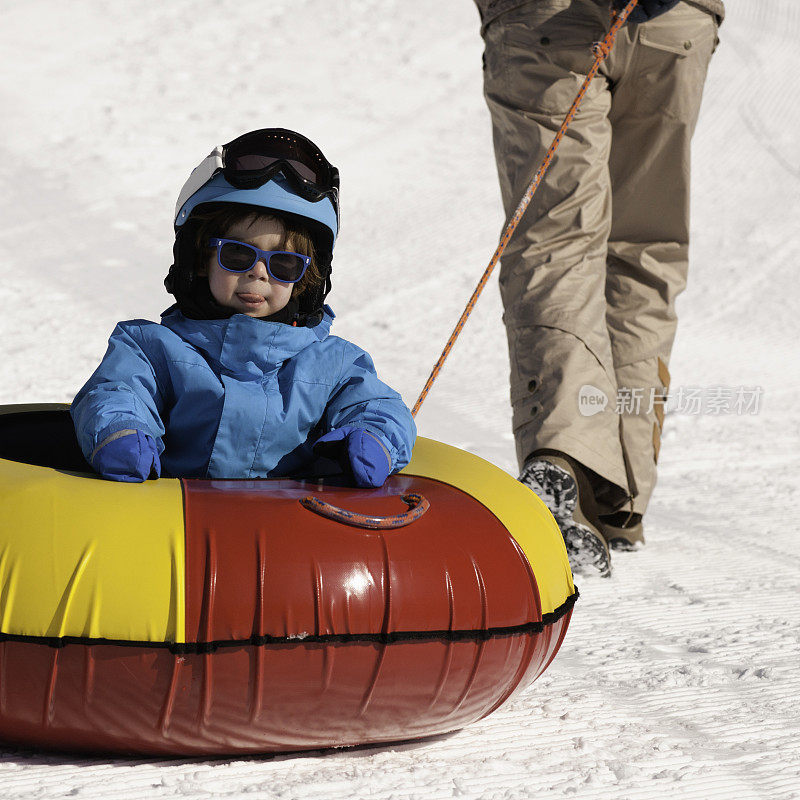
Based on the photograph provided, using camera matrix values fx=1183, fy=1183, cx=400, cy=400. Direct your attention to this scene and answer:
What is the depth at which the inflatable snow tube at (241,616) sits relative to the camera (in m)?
1.83

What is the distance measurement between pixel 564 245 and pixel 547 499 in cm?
77

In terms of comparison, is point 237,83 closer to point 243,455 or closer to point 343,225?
point 343,225

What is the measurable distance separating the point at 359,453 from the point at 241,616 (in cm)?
46

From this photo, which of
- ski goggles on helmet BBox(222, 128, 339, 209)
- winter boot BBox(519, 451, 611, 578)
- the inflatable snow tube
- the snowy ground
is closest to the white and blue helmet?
ski goggles on helmet BBox(222, 128, 339, 209)

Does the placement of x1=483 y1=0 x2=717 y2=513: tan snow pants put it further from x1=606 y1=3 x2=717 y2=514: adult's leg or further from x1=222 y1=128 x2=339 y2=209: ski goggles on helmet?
x1=222 y1=128 x2=339 y2=209: ski goggles on helmet

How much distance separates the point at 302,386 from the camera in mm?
2447

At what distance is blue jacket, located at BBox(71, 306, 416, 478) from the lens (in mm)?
2357

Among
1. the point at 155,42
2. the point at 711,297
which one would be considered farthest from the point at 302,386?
the point at 155,42

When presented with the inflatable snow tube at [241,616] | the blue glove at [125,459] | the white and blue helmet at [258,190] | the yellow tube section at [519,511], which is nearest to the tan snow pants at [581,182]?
the yellow tube section at [519,511]

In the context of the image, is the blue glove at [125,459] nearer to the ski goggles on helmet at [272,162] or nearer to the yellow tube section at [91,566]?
the yellow tube section at [91,566]

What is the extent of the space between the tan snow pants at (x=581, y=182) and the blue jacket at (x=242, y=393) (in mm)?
918

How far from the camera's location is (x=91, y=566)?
1.85m

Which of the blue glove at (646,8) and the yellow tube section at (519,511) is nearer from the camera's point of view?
the yellow tube section at (519,511)

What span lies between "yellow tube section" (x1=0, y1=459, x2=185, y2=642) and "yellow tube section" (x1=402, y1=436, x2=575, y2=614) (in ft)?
1.94
